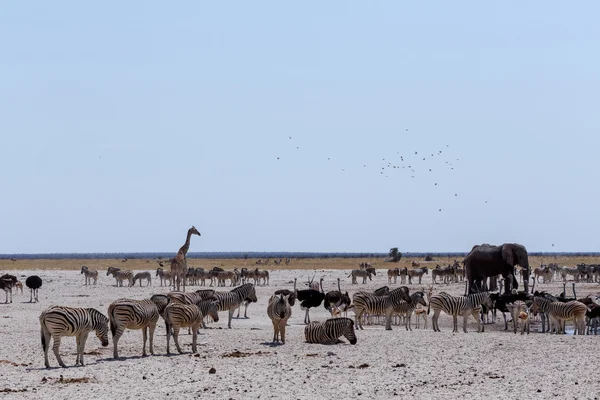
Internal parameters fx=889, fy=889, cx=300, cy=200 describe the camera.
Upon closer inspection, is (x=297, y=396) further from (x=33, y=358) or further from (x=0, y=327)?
(x=0, y=327)

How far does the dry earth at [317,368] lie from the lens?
14.4 metres

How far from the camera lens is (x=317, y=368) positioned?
16.8 metres

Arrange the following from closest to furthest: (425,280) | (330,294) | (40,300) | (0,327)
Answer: (0,327), (330,294), (40,300), (425,280)

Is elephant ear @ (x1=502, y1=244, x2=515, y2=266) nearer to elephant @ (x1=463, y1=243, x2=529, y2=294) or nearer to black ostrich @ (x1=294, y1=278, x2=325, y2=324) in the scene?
elephant @ (x1=463, y1=243, x2=529, y2=294)

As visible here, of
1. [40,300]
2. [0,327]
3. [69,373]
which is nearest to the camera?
[69,373]

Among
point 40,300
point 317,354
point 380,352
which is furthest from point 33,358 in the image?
point 40,300

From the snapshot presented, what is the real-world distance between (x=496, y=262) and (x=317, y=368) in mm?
25730

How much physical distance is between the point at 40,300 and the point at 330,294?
13748 millimetres

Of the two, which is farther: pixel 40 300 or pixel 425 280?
pixel 425 280

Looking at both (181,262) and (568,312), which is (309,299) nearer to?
(568,312)

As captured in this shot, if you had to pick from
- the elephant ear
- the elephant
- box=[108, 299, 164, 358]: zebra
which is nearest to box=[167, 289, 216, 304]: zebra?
box=[108, 299, 164, 358]: zebra

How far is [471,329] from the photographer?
27094 millimetres

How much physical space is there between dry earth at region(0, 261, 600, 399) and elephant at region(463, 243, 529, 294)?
17.6m

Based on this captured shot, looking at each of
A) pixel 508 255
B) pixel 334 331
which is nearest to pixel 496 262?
pixel 508 255
